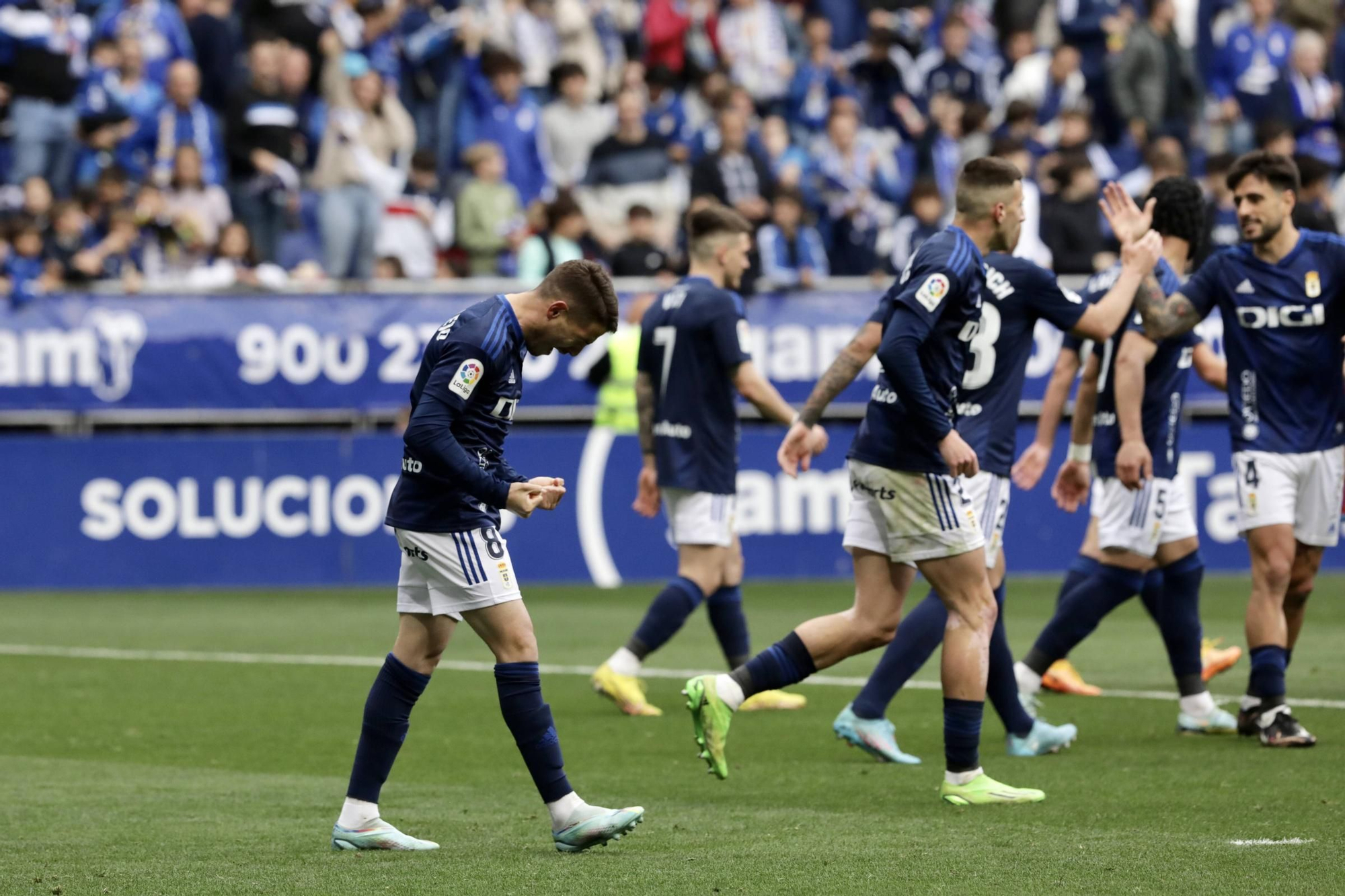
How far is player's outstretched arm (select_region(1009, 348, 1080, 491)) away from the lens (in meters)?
9.55

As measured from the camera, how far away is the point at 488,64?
67.3 ft

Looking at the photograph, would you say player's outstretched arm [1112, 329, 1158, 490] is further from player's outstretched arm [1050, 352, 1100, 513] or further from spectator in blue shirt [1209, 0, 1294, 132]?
spectator in blue shirt [1209, 0, 1294, 132]

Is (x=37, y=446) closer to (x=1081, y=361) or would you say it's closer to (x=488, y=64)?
(x=488, y=64)

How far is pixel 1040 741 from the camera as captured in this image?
28.6 feet

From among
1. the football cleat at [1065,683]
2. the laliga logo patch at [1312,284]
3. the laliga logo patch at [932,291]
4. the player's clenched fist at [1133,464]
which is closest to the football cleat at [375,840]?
the laliga logo patch at [932,291]

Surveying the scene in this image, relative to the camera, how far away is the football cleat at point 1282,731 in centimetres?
870

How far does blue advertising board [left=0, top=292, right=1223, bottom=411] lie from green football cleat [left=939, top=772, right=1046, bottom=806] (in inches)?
411

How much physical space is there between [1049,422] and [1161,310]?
120cm

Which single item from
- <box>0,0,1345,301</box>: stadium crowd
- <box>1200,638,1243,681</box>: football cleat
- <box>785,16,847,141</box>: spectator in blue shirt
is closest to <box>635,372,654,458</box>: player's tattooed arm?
<box>1200,638,1243,681</box>: football cleat

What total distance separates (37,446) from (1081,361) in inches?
396

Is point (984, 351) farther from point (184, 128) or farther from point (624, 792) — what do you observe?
point (184, 128)

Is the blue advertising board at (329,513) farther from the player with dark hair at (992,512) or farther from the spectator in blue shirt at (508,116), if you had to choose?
the player with dark hair at (992,512)

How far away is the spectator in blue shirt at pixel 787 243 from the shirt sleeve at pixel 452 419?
40.5 feet

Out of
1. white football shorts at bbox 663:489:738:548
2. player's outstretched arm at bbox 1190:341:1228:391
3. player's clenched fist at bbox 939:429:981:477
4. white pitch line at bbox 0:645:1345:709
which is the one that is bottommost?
white pitch line at bbox 0:645:1345:709
